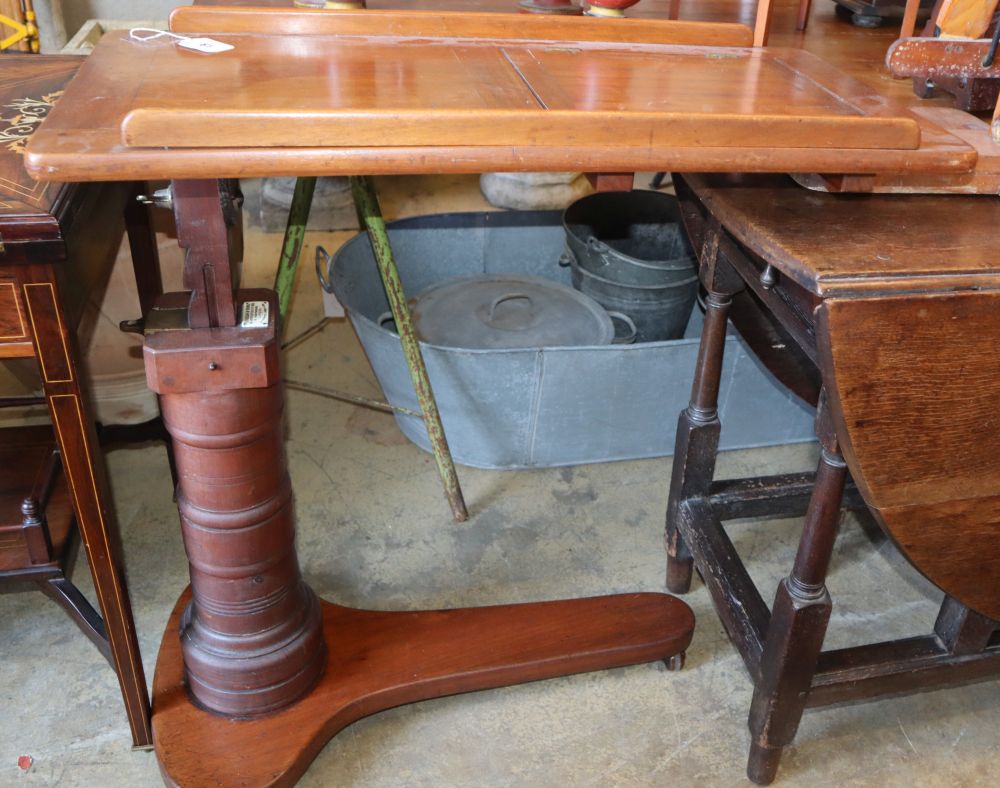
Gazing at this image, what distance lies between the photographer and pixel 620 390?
7.86ft

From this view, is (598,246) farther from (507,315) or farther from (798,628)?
(798,628)

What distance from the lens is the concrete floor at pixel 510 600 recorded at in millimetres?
1769

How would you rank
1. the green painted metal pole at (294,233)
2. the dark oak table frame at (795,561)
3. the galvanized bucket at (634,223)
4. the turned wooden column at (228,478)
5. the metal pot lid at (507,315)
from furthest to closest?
the galvanized bucket at (634,223) → the metal pot lid at (507,315) → the green painted metal pole at (294,233) → the dark oak table frame at (795,561) → the turned wooden column at (228,478)

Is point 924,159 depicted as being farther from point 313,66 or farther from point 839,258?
point 313,66

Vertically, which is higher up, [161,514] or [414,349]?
[414,349]

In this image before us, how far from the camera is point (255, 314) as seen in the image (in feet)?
4.75

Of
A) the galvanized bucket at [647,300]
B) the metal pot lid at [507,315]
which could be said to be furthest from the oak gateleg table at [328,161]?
the galvanized bucket at [647,300]

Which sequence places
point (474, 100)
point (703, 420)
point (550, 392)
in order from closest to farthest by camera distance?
point (474, 100) < point (703, 420) < point (550, 392)

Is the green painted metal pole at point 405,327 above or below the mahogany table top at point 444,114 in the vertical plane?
below

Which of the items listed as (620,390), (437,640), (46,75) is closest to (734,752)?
(437,640)

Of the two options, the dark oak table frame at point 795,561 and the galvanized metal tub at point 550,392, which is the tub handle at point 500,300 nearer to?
the galvanized metal tub at point 550,392

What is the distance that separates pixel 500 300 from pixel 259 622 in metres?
1.20

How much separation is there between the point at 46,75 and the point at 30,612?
1.12m

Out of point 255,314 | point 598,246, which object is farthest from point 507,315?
point 255,314
